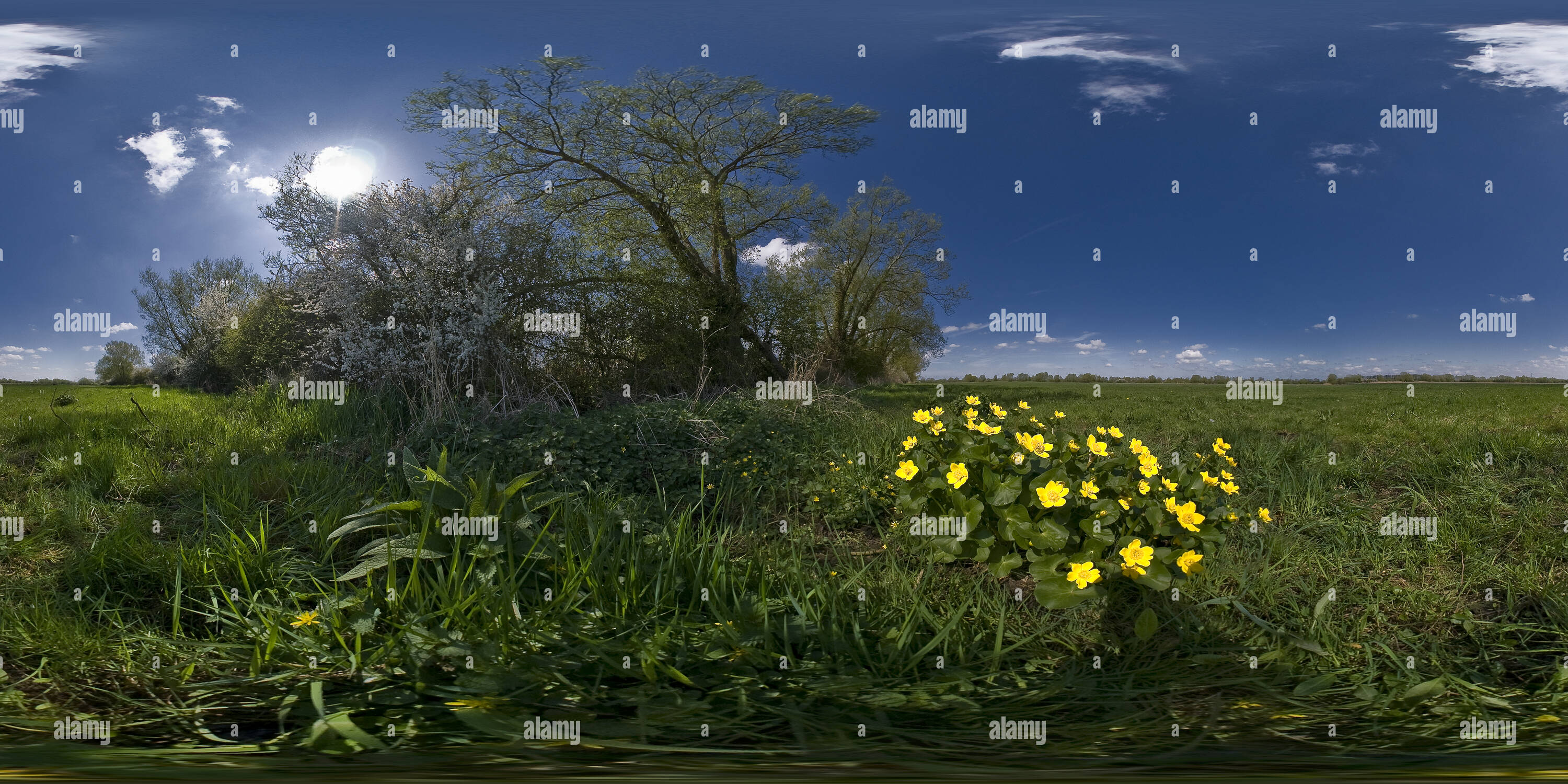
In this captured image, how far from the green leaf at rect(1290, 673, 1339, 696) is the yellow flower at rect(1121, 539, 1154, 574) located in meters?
0.58

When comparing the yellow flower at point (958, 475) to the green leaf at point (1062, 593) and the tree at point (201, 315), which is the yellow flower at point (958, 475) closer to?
the green leaf at point (1062, 593)

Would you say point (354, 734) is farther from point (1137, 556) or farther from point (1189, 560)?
point (1189, 560)

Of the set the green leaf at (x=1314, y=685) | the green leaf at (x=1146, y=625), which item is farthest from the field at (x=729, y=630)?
the green leaf at (x=1146, y=625)

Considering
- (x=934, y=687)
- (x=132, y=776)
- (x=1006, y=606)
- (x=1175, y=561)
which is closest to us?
(x=132, y=776)

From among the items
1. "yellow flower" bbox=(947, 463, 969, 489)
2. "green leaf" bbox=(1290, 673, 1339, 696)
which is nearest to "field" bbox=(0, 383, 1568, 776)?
"green leaf" bbox=(1290, 673, 1339, 696)

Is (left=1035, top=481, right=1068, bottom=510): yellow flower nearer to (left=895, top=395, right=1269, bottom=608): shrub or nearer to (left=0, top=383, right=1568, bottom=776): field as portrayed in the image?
(left=895, top=395, right=1269, bottom=608): shrub

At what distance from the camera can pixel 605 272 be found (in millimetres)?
8891

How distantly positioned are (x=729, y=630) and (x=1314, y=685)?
2054 millimetres

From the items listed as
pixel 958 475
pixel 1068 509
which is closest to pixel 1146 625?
pixel 1068 509

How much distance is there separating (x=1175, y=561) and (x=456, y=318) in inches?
286

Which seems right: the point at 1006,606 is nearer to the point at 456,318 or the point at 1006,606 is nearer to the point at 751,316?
the point at 456,318

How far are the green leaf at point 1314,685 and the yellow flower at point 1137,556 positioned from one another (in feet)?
1.89

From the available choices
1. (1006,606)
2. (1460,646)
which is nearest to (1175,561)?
(1006,606)

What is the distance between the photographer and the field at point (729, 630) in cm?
171
